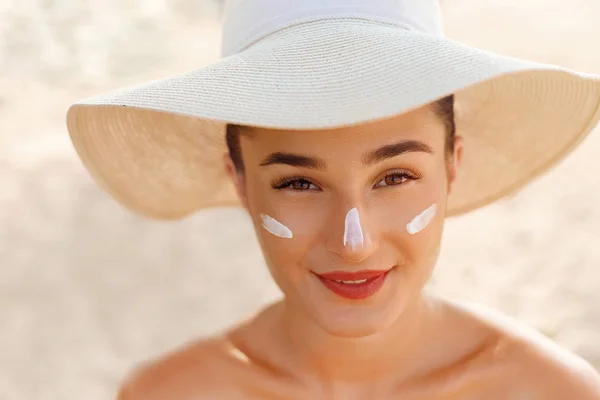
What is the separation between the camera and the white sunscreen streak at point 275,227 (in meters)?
1.13

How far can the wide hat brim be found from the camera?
92cm

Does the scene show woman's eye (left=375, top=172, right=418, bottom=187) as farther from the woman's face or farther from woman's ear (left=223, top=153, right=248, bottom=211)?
woman's ear (left=223, top=153, right=248, bottom=211)

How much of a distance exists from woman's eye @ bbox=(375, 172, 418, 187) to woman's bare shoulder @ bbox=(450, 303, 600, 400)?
18.8 inches

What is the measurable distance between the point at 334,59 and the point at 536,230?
2273mm

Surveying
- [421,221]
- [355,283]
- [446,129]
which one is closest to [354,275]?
[355,283]

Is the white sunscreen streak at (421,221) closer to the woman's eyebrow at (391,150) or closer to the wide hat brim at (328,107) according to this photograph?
the woman's eyebrow at (391,150)

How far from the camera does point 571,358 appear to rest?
1.43m

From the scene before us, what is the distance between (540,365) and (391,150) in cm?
60

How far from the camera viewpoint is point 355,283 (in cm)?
111

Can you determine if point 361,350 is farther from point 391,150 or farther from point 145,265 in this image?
point 145,265

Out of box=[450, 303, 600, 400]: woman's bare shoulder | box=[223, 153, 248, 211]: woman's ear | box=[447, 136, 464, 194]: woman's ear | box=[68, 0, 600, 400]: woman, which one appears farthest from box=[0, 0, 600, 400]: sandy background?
box=[223, 153, 248, 211]: woman's ear

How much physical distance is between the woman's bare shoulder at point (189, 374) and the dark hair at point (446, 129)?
16.8 inches

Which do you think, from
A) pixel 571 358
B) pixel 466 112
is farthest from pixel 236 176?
pixel 571 358

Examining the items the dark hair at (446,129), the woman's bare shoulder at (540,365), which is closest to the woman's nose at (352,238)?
the dark hair at (446,129)
